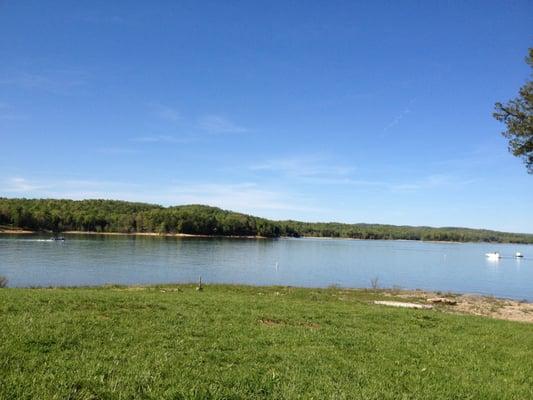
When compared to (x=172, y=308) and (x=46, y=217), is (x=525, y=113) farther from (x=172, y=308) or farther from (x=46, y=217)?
(x=46, y=217)

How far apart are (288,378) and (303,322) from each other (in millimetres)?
6747

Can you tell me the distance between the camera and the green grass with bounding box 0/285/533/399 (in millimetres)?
6887

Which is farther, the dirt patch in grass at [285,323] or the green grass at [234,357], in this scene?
the dirt patch in grass at [285,323]

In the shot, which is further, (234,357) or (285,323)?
(285,323)

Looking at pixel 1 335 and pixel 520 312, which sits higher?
pixel 1 335

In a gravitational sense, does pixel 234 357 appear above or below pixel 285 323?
above

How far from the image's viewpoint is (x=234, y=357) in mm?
8867

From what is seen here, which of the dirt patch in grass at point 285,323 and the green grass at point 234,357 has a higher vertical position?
the green grass at point 234,357

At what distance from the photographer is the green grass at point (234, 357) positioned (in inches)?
271

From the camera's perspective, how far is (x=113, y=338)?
955 cm

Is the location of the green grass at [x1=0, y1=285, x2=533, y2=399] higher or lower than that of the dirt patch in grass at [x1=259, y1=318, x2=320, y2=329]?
higher

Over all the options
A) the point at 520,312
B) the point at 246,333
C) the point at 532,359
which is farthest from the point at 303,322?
the point at 520,312

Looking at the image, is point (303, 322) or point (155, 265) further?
point (155, 265)

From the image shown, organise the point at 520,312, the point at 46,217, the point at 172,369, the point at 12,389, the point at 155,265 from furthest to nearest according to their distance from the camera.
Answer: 1. the point at 46,217
2. the point at 155,265
3. the point at 520,312
4. the point at 172,369
5. the point at 12,389
